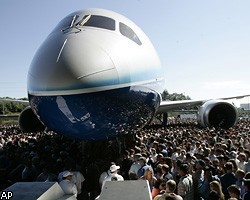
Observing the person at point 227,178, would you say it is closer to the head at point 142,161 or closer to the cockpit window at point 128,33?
the head at point 142,161

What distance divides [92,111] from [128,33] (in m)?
2.91

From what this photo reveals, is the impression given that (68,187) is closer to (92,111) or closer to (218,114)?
(92,111)

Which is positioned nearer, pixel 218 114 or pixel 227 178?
pixel 227 178

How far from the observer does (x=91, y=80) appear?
6.02 meters

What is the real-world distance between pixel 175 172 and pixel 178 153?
2.57 m

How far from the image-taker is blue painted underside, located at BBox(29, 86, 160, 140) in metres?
6.11

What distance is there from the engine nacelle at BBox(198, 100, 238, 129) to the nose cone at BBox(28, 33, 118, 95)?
34.1 ft

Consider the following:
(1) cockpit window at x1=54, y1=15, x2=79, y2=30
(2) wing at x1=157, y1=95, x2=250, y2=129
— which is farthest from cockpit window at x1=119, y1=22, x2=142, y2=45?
(2) wing at x1=157, y1=95, x2=250, y2=129

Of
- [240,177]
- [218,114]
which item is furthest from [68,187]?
[218,114]

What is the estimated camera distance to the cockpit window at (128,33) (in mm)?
7977

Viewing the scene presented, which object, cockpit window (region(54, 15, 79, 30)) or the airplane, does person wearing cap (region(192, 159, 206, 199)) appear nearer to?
the airplane

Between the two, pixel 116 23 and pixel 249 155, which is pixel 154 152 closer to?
pixel 249 155

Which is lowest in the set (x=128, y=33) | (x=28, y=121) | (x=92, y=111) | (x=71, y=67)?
(x=28, y=121)

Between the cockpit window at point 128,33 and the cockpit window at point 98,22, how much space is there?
0.87 ft
